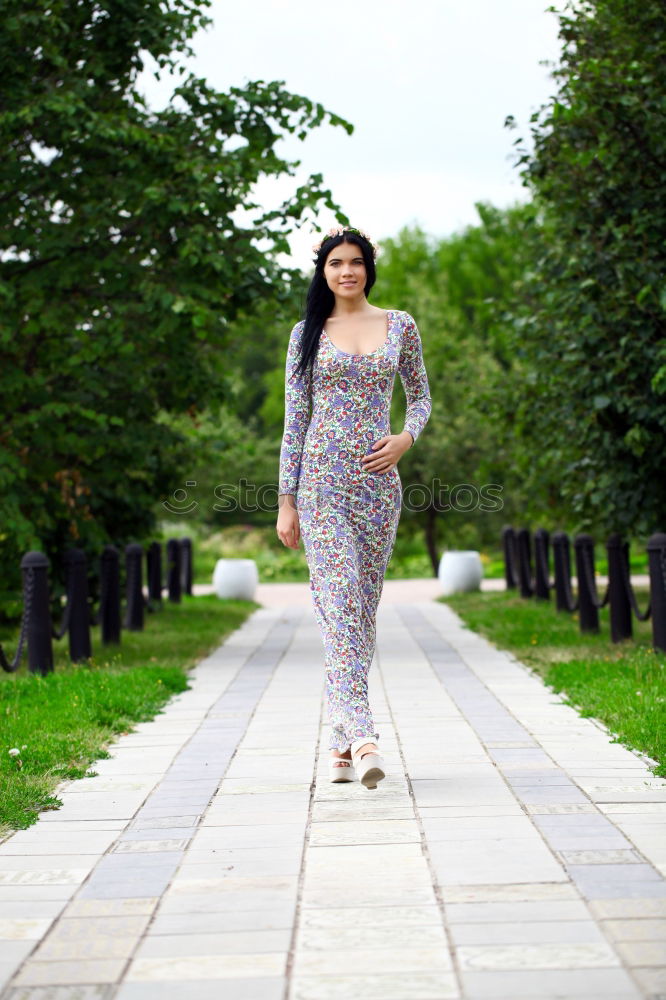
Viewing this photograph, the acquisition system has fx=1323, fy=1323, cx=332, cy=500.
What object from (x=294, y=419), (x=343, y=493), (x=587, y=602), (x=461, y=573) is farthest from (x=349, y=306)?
(x=461, y=573)

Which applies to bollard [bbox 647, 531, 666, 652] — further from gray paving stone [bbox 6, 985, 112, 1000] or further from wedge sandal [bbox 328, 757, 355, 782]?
gray paving stone [bbox 6, 985, 112, 1000]

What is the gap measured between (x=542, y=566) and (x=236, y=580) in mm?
5598

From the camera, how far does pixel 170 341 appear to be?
40.5 feet

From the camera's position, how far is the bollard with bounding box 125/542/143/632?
14016 mm

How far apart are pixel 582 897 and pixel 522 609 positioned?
465 inches

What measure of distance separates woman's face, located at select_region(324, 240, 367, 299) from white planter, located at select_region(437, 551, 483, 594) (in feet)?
50.3

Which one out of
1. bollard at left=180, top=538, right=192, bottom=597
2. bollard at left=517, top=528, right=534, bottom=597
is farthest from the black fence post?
bollard at left=180, top=538, right=192, bottom=597

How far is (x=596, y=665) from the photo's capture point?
9188mm

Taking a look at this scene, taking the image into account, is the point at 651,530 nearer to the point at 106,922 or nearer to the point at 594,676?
the point at 594,676

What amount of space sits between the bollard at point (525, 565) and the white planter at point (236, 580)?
4.45m

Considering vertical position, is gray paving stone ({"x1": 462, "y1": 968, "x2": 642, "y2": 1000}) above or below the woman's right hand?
below

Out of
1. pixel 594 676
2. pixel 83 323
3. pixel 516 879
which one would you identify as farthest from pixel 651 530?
pixel 516 879

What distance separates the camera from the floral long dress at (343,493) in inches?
218

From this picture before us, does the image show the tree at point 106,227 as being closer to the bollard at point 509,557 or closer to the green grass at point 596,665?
the green grass at point 596,665
